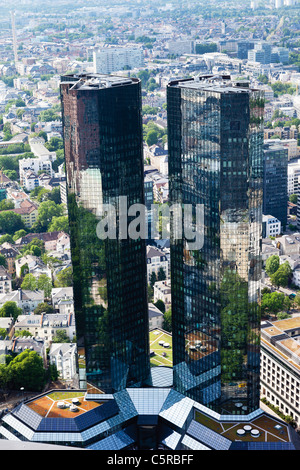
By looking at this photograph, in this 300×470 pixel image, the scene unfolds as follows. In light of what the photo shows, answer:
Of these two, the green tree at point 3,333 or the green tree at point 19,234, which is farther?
the green tree at point 19,234

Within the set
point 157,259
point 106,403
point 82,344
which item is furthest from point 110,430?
point 157,259

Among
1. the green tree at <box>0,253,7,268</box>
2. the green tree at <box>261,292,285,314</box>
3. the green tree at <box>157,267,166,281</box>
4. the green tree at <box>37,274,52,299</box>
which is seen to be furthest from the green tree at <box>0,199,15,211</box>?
the green tree at <box>261,292,285,314</box>

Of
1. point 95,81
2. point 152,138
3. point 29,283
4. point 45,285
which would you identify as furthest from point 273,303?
point 152,138

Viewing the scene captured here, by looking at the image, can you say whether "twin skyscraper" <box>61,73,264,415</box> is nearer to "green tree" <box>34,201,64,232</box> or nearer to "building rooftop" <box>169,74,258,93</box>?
"building rooftop" <box>169,74,258,93</box>

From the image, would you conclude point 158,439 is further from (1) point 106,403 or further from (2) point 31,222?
(2) point 31,222

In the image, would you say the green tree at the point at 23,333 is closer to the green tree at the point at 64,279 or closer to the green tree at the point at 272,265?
the green tree at the point at 64,279

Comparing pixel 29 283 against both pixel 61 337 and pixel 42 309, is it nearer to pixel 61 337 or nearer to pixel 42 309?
pixel 42 309

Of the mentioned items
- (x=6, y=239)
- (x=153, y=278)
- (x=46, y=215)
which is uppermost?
(x=46, y=215)

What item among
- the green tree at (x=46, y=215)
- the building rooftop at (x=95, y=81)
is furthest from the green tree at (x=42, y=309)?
the green tree at (x=46, y=215)
